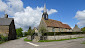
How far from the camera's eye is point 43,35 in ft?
97.2

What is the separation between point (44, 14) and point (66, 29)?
762 inches

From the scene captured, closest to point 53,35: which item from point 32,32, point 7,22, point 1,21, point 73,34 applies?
point 32,32

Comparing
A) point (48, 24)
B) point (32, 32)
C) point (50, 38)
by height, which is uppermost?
point (48, 24)

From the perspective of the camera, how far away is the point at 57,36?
1182 inches

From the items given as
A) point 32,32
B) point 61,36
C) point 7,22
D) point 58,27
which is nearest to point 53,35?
point 61,36

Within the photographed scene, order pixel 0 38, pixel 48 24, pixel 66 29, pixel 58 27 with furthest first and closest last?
pixel 66 29, pixel 58 27, pixel 48 24, pixel 0 38

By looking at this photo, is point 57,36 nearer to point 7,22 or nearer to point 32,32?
point 32,32

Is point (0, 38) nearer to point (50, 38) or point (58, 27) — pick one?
point (50, 38)

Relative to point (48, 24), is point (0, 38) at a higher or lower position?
lower

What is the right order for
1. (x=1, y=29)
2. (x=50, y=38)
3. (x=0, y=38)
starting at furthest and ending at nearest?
1. (x=1, y=29)
2. (x=50, y=38)
3. (x=0, y=38)

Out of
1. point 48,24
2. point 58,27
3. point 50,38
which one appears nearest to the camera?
point 50,38

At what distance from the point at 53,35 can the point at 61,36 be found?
3752 millimetres

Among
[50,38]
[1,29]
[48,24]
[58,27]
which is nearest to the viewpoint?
[50,38]

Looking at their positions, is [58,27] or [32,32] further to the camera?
[58,27]
